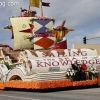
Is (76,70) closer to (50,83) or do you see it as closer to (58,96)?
(50,83)

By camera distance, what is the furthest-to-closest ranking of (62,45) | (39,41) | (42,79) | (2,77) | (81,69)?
(39,41) → (62,45) → (2,77) → (81,69) → (42,79)

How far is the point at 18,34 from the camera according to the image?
30.1 metres

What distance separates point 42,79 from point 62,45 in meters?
5.60

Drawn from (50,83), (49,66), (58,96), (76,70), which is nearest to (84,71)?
(76,70)

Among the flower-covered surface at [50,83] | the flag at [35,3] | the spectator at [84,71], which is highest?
the flag at [35,3]

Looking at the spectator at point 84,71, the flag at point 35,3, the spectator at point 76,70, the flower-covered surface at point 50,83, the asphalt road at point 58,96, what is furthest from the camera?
the flag at point 35,3

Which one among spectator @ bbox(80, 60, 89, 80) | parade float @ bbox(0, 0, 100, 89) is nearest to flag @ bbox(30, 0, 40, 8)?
parade float @ bbox(0, 0, 100, 89)

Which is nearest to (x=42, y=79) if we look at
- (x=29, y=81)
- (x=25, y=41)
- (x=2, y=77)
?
(x=29, y=81)

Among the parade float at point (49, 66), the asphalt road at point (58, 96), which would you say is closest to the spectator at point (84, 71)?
the parade float at point (49, 66)

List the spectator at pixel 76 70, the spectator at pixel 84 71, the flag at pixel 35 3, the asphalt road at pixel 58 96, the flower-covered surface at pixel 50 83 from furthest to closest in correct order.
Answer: the flag at pixel 35 3 < the spectator at pixel 84 71 < the spectator at pixel 76 70 < the flower-covered surface at pixel 50 83 < the asphalt road at pixel 58 96

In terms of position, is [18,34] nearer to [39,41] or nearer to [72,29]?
[39,41]

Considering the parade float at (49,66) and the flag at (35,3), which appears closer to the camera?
the parade float at (49,66)

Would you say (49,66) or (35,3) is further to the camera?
(35,3)

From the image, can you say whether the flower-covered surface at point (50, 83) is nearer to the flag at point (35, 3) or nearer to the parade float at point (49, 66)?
the parade float at point (49, 66)
